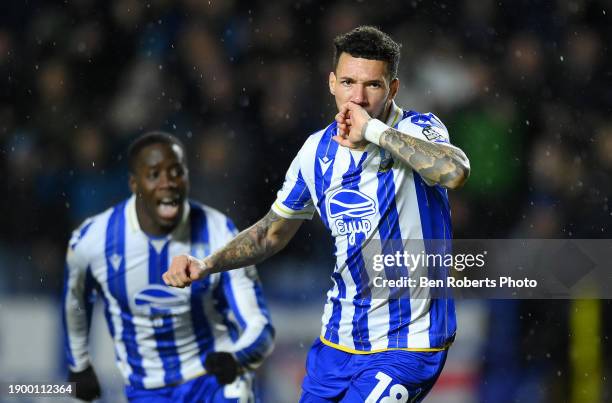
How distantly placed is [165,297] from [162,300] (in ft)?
0.07

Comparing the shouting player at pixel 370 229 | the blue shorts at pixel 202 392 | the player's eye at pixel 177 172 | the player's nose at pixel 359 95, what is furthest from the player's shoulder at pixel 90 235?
the player's nose at pixel 359 95

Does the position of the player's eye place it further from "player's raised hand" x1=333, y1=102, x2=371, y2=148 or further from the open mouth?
"player's raised hand" x1=333, y1=102, x2=371, y2=148

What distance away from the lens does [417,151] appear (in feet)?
11.2

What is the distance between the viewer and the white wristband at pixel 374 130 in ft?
11.2

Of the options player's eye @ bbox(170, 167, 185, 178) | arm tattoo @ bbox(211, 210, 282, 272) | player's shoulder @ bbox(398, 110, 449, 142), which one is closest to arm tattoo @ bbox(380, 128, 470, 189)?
player's shoulder @ bbox(398, 110, 449, 142)

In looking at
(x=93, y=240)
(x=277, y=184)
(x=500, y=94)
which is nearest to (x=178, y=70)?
(x=277, y=184)

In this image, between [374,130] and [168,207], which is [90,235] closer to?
[168,207]

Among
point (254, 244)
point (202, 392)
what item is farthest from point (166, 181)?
point (254, 244)

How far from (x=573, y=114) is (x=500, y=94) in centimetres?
52

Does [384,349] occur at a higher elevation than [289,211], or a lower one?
lower

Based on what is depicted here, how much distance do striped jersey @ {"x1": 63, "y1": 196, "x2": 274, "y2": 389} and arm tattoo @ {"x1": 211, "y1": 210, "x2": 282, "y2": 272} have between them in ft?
4.62

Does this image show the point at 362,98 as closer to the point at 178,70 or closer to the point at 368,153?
the point at 368,153

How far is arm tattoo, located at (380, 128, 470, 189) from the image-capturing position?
132 inches

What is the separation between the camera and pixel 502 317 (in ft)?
20.5
